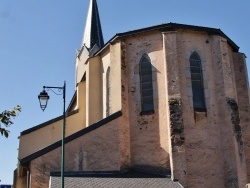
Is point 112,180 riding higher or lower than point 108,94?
lower

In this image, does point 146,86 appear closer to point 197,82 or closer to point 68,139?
point 197,82

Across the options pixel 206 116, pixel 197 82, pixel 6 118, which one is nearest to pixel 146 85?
pixel 197 82

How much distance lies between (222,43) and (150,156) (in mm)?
7378

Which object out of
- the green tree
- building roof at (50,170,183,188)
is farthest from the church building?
the green tree

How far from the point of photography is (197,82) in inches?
835

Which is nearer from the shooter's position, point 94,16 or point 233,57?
point 233,57

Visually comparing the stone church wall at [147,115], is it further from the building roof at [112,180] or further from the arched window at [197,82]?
the arched window at [197,82]

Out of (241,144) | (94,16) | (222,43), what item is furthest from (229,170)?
(94,16)

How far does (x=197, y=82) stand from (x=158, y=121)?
122 inches

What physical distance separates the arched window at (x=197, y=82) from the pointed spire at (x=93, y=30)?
1341 cm

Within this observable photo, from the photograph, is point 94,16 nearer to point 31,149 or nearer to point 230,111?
point 31,149

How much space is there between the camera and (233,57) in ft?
76.2

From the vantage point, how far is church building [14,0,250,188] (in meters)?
18.3

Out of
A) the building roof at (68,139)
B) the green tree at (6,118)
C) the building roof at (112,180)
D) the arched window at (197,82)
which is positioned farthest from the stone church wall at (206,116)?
the green tree at (6,118)
